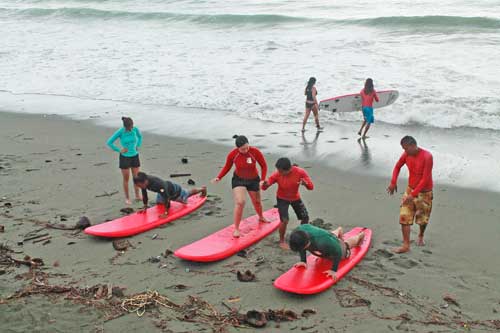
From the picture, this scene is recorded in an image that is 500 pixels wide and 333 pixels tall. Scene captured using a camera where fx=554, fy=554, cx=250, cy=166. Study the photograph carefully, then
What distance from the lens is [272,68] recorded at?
21.5 metres

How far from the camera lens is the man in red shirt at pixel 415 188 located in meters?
7.38

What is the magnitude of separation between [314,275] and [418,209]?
1.83m

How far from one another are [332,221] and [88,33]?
2474 centimetres

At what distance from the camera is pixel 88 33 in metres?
30.0

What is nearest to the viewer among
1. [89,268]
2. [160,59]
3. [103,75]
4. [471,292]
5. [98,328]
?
[98,328]

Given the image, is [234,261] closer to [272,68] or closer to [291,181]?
[291,181]

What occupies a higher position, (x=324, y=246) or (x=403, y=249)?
(x=324, y=246)

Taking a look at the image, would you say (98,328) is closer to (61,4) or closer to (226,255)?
(226,255)

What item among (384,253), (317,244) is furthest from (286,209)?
(384,253)

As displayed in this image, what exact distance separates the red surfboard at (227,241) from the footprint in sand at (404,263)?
6.47ft

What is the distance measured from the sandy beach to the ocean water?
6.93 ft

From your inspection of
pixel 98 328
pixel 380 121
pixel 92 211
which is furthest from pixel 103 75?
pixel 98 328

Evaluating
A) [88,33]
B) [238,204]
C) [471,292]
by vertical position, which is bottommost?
[471,292]

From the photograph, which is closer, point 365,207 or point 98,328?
point 98,328
